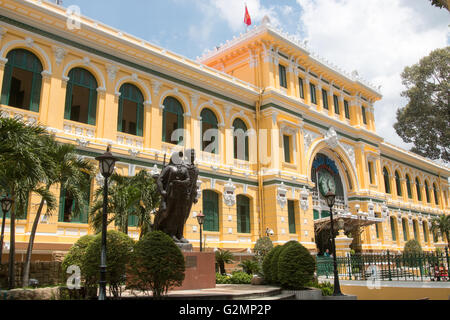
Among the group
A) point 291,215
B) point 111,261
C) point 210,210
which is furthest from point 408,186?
point 111,261

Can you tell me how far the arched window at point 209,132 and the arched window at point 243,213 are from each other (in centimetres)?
362

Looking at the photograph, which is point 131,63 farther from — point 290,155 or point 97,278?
point 97,278

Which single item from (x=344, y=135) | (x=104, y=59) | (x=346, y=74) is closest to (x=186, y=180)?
(x=104, y=59)

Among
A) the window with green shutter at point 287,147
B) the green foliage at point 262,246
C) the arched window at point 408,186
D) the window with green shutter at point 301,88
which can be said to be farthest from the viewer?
the arched window at point 408,186

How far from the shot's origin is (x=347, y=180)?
3494 centimetres

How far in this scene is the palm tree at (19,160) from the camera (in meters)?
9.56

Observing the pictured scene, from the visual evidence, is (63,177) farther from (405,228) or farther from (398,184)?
(398,184)

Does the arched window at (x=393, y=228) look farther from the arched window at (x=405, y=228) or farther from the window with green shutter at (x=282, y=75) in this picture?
the window with green shutter at (x=282, y=75)

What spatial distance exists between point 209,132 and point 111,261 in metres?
17.0

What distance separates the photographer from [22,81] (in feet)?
60.0

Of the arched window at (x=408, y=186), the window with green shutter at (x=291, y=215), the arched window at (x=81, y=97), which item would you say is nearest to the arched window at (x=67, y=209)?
the arched window at (x=81, y=97)

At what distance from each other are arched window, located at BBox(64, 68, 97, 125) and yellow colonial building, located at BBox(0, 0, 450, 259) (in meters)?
0.05

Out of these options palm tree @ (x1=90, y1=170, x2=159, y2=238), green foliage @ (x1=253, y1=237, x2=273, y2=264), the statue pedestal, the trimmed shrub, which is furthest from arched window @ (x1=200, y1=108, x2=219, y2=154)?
the statue pedestal
